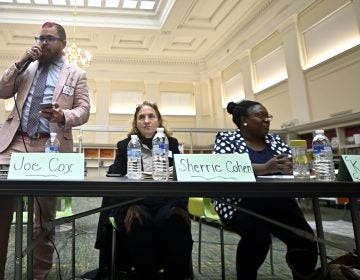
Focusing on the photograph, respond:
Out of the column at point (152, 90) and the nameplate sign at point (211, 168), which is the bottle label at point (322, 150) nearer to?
the nameplate sign at point (211, 168)

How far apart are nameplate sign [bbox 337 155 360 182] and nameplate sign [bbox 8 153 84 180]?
0.78m

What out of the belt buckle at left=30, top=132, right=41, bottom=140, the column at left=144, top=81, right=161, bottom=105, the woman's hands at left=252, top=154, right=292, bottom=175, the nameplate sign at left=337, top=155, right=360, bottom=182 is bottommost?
the nameplate sign at left=337, top=155, right=360, bottom=182

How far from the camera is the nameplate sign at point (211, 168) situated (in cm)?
84

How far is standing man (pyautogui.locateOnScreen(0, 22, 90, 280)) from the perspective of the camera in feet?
4.50

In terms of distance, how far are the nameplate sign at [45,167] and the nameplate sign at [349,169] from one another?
2.54 ft

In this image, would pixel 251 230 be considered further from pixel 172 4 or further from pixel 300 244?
pixel 172 4

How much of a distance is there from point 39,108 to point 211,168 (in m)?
0.97

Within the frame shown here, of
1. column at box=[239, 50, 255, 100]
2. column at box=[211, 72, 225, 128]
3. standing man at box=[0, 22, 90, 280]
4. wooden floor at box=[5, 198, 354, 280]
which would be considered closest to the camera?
standing man at box=[0, 22, 90, 280]

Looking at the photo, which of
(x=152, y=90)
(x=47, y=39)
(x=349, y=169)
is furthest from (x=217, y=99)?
(x=349, y=169)

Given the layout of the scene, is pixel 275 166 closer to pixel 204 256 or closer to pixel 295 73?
pixel 204 256

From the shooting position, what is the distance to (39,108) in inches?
56.8

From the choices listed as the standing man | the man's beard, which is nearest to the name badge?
the standing man

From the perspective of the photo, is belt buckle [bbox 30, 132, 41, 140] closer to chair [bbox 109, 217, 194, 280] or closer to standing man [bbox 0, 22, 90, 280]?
standing man [bbox 0, 22, 90, 280]

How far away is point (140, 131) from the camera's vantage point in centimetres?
179
